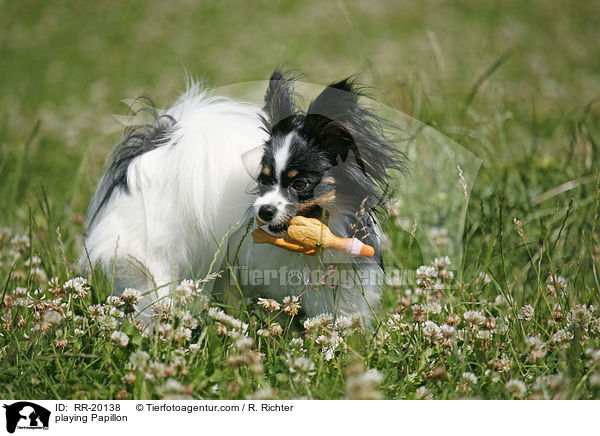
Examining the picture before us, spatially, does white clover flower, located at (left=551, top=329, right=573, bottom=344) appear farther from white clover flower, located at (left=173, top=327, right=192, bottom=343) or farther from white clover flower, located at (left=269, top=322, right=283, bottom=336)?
white clover flower, located at (left=173, top=327, right=192, bottom=343)

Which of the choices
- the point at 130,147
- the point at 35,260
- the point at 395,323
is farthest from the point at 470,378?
the point at 35,260

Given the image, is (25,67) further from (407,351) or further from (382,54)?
(407,351)

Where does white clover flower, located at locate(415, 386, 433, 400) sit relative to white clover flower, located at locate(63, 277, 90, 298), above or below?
below

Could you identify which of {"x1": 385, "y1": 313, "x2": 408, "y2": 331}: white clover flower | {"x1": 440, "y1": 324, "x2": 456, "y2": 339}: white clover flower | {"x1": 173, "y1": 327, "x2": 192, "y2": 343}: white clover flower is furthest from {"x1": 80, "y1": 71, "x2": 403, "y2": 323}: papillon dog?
{"x1": 440, "y1": 324, "x2": 456, "y2": 339}: white clover flower

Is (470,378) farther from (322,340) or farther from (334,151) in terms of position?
(334,151)

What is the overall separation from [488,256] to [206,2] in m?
6.13

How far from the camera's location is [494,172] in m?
3.41

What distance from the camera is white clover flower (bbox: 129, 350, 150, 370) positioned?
170 centimetres

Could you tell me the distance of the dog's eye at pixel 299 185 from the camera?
1.98 metres

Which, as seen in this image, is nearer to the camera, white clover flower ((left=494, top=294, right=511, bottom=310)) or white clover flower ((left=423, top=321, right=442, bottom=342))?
white clover flower ((left=423, top=321, right=442, bottom=342))

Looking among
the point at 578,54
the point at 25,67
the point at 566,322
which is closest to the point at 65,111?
the point at 25,67

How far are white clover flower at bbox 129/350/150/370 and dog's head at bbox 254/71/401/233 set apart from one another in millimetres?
634

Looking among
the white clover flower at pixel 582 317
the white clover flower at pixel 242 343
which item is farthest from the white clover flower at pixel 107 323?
the white clover flower at pixel 582 317
